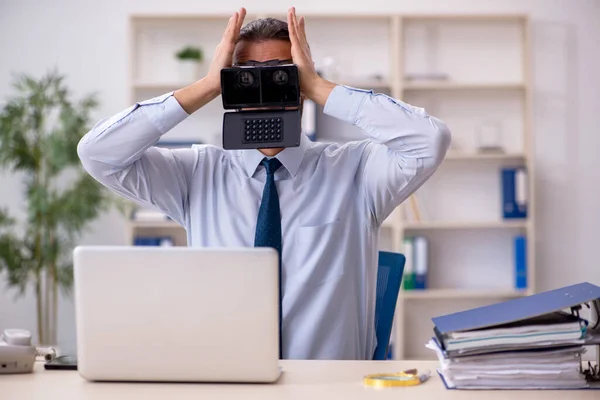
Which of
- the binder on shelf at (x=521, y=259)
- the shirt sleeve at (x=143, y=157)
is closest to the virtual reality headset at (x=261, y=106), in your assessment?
the shirt sleeve at (x=143, y=157)

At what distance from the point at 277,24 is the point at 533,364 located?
1102mm

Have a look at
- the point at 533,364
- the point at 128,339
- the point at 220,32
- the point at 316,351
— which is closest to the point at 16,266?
the point at 220,32

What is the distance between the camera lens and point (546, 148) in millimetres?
4996

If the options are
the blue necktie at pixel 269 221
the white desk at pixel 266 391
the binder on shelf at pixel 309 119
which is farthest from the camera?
the binder on shelf at pixel 309 119

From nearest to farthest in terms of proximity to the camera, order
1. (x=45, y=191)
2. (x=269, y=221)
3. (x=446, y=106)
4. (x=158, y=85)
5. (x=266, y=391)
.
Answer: (x=266, y=391)
(x=269, y=221)
(x=45, y=191)
(x=158, y=85)
(x=446, y=106)

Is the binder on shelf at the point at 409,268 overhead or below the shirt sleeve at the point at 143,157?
below

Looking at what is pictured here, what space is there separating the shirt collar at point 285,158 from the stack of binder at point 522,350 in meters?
0.76

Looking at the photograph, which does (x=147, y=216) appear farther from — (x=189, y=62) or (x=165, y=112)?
(x=165, y=112)

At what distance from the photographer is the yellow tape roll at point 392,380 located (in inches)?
57.9

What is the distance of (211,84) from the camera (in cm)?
194

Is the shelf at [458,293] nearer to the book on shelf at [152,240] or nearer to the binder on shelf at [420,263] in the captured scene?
the binder on shelf at [420,263]

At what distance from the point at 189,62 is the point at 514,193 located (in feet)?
6.69

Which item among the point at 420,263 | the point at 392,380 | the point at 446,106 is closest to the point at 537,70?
the point at 446,106

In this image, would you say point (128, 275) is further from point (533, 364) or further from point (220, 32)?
point (220, 32)
